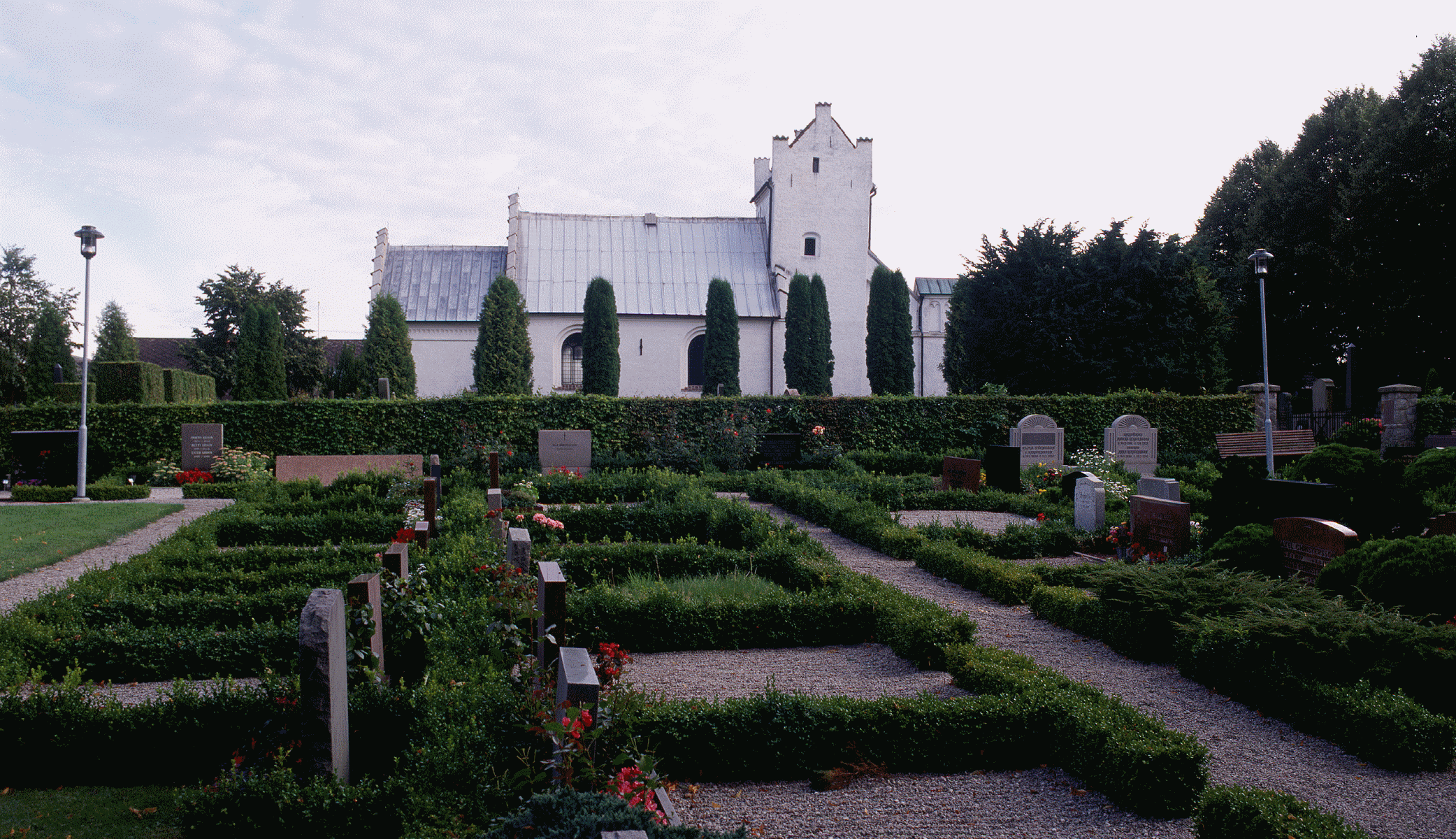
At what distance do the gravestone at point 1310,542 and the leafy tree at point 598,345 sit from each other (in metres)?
22.3

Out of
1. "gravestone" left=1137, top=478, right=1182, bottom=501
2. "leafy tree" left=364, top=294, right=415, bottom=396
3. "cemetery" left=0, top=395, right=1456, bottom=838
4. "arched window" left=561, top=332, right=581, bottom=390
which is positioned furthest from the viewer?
"arched window" left=561, top=332, right=581, bottom=390

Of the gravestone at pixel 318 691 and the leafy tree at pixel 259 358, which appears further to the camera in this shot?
the leafy tree at pixel 259 358

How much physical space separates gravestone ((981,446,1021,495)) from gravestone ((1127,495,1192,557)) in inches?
220

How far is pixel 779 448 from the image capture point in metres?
19.9

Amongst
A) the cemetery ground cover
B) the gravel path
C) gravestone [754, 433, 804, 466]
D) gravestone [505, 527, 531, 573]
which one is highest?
gravestone [754, 433, 804, 466]

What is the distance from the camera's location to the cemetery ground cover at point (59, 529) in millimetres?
9258

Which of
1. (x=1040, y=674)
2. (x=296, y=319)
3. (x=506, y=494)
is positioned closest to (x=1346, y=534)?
(x=1040, y=674)

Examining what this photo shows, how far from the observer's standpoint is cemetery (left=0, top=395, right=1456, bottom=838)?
10.9 ft

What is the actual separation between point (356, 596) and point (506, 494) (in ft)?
26.8

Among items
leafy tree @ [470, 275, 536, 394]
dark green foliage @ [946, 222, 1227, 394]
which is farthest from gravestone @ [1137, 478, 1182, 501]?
leafy tree @ [470, 275, 536, 394]

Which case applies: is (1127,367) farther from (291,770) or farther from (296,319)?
(296,319)

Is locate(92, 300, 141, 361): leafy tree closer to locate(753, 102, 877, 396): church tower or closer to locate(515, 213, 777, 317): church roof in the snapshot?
locate(515, 213, 777, 317): church roof

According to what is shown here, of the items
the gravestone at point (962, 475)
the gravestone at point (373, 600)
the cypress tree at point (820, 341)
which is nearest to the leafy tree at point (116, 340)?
the cypress tree at point (820, 341)

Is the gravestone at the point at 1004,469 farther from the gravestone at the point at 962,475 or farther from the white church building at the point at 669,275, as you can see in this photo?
the white church building at the point at 669,275
